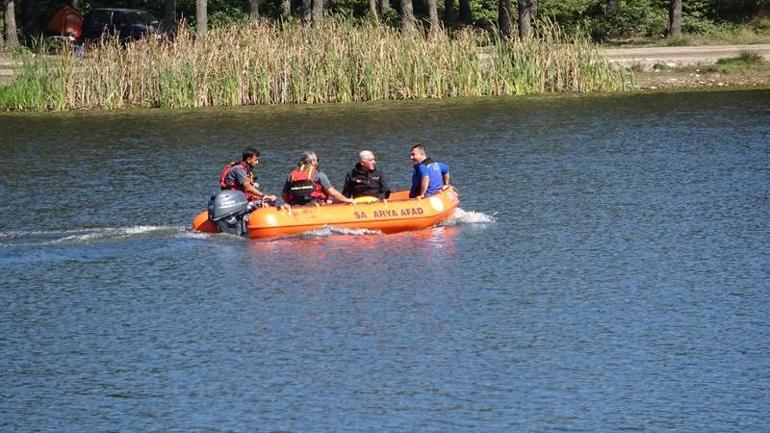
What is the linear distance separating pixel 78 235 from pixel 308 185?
3528 millimetres

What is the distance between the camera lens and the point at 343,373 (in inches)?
614

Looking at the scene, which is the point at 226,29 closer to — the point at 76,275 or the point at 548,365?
the point at 76,275

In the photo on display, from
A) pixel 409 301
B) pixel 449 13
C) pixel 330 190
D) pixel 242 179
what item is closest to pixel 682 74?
pixel 449 13

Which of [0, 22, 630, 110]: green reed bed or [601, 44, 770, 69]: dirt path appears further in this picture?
[601, 44, 770, 69]: dirt path

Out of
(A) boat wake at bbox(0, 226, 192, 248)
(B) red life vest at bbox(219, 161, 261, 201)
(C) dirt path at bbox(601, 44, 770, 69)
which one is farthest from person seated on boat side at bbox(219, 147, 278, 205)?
(C) dirt path at bbox(601, 44, 770, 69)

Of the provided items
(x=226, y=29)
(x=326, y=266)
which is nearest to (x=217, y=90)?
(x=226, y=29)

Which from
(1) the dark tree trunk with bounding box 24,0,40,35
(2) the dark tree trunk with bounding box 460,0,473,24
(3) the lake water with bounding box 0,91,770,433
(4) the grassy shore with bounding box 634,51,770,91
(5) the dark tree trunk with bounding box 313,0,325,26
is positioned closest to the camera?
(3) the lake water with bounding box 0,91,770,433

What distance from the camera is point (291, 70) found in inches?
1593

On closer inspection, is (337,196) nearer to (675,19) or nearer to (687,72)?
(687,72)

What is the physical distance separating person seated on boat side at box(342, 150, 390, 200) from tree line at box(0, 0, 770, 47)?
24739mm

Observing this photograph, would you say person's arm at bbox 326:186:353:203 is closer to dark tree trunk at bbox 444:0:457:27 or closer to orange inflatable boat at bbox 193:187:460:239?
orange inflatable boat at bbox 193:187:460:239

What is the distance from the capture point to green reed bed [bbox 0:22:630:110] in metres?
39.5

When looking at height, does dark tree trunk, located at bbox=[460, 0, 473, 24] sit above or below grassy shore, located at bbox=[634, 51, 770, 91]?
above

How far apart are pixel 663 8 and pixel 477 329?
147 ft
